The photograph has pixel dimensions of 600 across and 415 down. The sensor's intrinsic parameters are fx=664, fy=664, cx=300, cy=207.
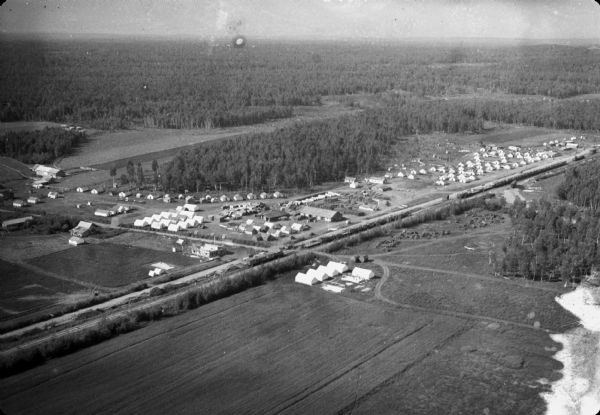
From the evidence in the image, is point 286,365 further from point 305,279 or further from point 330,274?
point 330,274

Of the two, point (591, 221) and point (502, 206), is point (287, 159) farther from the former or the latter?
point (591, 221)

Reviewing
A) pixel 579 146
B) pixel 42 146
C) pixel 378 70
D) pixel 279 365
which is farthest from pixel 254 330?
pixel 378 70

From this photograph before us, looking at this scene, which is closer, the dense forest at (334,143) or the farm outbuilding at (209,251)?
the farm outbuilding at (209,251)

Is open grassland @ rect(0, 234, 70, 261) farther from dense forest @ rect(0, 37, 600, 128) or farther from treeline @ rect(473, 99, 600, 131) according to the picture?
treeline @ rect(473, 99, 600, 131)

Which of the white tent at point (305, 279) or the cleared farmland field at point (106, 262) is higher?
the white tent at point (305, 279)

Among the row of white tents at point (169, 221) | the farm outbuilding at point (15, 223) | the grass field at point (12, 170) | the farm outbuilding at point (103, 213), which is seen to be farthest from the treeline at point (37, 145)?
the row of white tents at point (169, 221)

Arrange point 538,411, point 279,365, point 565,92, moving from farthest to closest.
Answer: point 565,92 < point 279,365 < point 538,411

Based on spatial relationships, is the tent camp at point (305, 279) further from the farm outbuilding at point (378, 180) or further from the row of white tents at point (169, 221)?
the farm outbuilding at point (378, 180)
